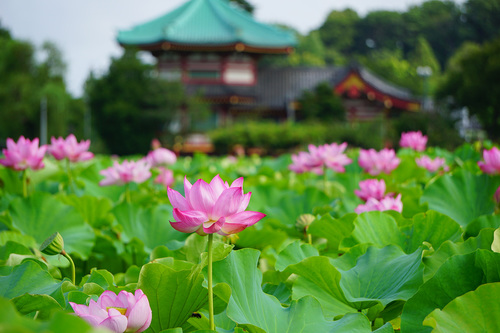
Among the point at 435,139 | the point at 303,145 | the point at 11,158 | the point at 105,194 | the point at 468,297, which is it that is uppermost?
the point at 468,297

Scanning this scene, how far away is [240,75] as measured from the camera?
675 inches

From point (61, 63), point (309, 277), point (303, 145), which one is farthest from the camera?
point (61, 63)

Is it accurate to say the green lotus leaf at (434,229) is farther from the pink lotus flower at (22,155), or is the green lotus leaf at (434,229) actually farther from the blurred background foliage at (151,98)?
the blurred background foliage at (151,98)

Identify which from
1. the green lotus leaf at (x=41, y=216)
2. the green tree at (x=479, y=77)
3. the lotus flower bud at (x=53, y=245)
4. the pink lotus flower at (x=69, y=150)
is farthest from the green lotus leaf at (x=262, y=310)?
the green tree at (x=479, y=77)

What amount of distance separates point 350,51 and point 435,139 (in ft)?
131

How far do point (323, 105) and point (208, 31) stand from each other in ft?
15.3

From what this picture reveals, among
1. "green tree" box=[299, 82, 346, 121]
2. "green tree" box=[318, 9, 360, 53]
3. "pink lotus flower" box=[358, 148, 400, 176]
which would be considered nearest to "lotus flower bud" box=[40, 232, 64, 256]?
"pink lotus flower" box=[358, 148, 400, 176]

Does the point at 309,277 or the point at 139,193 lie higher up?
the point at 309,277

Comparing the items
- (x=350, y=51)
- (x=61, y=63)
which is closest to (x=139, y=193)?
(x=61, y=63)

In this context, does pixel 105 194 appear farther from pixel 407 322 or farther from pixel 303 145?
pixel 303 145

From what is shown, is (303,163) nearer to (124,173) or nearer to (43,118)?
(124,173)

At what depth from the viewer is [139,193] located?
1722 millimetres

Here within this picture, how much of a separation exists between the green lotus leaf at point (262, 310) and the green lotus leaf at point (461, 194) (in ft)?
2.36

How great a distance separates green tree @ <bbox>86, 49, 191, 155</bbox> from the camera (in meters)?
13.7
